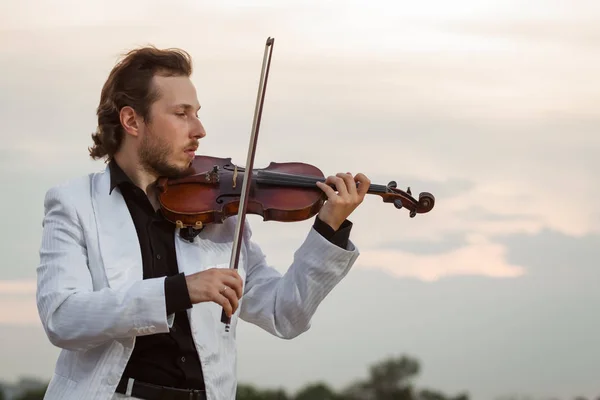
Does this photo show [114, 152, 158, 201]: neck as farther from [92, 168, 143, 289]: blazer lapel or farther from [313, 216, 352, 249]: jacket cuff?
[313, 216, 352, 249]: jacket cuff

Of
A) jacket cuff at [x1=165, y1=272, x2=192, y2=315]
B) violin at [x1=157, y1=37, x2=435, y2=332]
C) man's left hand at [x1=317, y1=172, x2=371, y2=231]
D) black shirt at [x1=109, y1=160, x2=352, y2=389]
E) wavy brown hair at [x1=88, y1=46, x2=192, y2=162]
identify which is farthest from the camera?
wavy brown hair at [x1=88, y1=46, x2=192, y2=162]

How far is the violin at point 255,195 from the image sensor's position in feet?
12.0

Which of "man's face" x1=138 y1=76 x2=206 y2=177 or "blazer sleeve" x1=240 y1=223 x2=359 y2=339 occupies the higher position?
"man's face" x1=138 y1=76 x2=206 y2=177

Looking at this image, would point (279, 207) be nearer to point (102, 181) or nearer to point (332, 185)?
point (332, 185)

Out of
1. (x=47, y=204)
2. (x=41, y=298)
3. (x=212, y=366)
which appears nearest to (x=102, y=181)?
(x=47, y=204)

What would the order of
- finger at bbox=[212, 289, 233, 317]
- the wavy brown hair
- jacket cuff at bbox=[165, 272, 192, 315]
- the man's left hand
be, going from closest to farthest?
finger at bbox=[212, 289, 233, 317]
jacket cuff at bbox=[165, 272, 192, 315]
the man's left hand
the wavy brown hair

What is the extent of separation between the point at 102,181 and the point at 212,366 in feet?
2.91

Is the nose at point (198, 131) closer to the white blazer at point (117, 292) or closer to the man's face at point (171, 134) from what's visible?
the man's face at point (171, 134)

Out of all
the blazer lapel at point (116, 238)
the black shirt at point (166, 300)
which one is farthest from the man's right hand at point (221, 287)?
the blazer lapel at point (116, 238)

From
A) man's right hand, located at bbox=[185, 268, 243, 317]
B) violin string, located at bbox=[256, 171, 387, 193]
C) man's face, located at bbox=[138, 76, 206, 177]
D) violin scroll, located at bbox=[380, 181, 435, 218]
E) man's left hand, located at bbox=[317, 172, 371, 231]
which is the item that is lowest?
man's right hand, located at bbox=[185, 268, 243, 317]

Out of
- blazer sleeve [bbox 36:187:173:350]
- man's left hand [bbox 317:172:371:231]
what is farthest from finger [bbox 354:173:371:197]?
blazer sleeve [bbox 36:187:173:350]

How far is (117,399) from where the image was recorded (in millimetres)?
3373

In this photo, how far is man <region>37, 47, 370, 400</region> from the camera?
326 cm

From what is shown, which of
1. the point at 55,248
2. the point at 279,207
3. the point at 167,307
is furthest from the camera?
the point at 279,207
